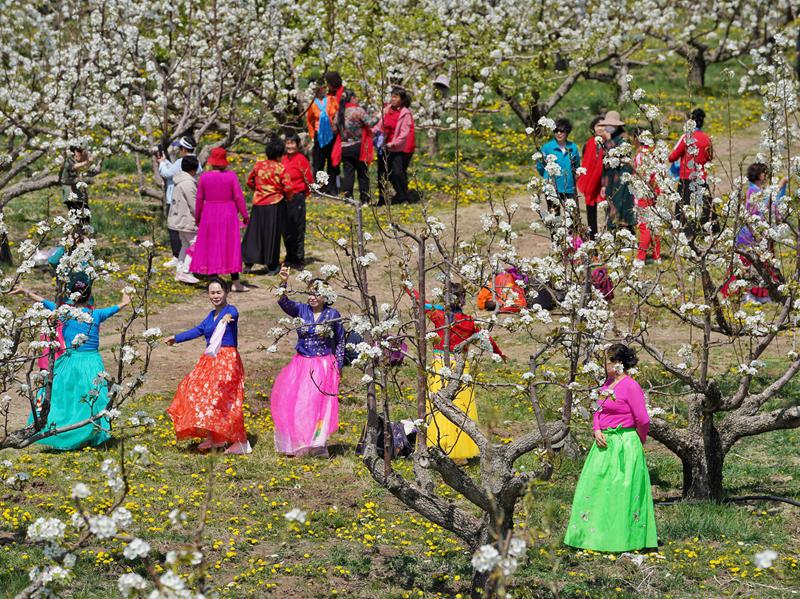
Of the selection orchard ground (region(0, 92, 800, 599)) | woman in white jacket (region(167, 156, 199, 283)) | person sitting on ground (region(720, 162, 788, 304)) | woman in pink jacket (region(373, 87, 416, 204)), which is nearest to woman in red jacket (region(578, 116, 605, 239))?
person sitting on ground (region(720, 162, 788, 304))

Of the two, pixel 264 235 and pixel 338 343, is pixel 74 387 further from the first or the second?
pixel 264 235

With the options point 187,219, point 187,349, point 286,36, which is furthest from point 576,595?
point 286,36

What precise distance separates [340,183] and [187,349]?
588cm

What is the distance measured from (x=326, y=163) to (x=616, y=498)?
1062cm

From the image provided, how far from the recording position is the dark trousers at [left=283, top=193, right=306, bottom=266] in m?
16.1

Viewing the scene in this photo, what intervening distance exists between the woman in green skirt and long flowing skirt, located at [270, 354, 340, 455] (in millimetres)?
2754

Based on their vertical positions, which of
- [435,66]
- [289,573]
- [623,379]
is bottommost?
[289,573]

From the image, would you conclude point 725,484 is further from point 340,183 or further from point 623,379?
point 340,183

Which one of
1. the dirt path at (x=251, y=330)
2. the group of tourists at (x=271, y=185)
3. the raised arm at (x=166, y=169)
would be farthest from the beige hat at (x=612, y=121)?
the raised arm at (x=166, y=169)

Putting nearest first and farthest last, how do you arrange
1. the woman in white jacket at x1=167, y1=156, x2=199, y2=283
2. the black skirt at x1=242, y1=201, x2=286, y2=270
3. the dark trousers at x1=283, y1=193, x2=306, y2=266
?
the woman in white jacket at x1=167, y1=156, x2=199, y2=283
the black skirt at x1=242, y1=201, x2=286, y2=270
the dark trousers at x1=283, y1=193, x2=306, y2=266

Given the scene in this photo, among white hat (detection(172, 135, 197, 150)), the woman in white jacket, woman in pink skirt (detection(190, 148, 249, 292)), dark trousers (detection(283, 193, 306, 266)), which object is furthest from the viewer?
dark trousers (detection(283, 193, 306, 266))

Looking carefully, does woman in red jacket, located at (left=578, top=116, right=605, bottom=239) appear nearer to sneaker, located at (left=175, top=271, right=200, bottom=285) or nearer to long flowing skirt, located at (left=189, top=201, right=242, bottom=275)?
long flowing skirt, located at (left=189, top=201, right=242, bottom=275)

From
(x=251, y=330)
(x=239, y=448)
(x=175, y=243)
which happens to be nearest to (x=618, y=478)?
(x=239, y=448)

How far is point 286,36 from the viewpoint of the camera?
66.4ft
